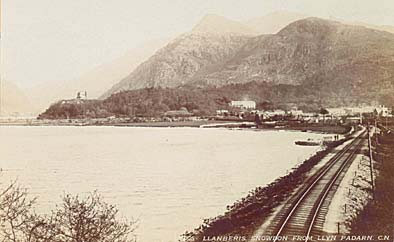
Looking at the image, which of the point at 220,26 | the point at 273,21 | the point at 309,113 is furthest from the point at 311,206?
the point at 220,26

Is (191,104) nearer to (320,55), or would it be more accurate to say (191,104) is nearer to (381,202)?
(320,55)

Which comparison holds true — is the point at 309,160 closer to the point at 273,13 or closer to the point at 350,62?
the point at 350,62

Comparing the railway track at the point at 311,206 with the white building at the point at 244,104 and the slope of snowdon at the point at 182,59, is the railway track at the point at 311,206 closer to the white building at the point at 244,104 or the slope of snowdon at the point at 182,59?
the white building at the point at 244,104

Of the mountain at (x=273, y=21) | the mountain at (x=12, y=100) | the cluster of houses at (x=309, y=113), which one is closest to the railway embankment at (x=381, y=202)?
the cluster of houses at (x=309, y=113)

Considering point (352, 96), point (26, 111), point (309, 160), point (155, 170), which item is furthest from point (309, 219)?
point (309, 160)

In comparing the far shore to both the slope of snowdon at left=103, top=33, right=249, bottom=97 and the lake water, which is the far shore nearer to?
the lake water

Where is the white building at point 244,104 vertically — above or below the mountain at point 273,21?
below
